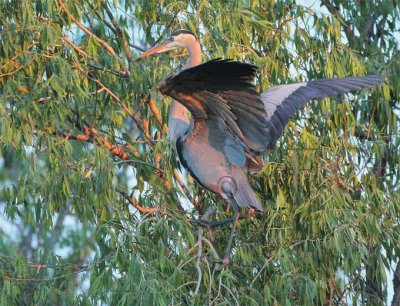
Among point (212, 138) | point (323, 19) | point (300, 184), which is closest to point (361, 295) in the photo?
point (300, 184)

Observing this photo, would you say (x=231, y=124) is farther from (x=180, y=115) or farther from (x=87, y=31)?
(x=87, y=31)

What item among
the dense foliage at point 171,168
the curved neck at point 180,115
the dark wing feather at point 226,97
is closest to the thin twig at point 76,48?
the dense foliage at point 171,168

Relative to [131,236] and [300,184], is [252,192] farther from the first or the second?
[131,236]

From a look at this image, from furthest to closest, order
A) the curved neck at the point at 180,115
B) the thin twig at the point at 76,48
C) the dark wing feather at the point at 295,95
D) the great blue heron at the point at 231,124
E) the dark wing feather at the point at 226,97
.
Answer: the thin twig at the point at 76,48 → the curved neck at the point at 180,115 → the dark wing feather at the point at 295,95 → the great blue heron at the point at 231,124 → the dark wing feather at the point at 226,97

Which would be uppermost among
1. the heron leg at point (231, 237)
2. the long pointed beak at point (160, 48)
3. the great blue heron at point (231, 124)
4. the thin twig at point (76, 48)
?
the thin twig at point (76, 48)

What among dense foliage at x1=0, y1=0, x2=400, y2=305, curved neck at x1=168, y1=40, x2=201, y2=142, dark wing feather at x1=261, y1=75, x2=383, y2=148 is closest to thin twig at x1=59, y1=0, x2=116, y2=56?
dense foliage at x1=0, y1=0, x2=400, y2=305

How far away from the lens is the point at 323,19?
19.8 ft

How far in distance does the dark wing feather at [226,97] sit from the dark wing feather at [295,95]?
19 cm

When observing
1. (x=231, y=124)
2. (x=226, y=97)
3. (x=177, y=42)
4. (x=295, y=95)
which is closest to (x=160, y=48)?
(x=177, y=42)

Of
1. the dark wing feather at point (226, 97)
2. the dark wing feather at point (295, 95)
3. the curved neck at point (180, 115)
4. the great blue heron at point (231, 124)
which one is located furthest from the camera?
the curved neck at point (180, 115)

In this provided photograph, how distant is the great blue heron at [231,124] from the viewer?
4.80 metres

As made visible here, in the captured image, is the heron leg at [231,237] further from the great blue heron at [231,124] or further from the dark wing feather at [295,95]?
the dark wing feather at [295,95]

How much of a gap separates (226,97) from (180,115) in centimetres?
81

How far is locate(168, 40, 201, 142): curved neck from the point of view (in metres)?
5.48
